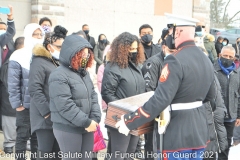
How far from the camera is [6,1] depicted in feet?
42.1

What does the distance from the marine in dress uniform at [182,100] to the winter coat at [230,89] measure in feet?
7.53

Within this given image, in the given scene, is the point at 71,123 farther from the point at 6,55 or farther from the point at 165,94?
the point at 6,55

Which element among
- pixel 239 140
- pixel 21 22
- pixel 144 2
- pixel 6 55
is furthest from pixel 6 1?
pixel 239 140

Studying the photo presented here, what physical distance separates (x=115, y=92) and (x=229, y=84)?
5.96ft

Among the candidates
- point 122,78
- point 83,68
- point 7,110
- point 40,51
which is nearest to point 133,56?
point 122,78

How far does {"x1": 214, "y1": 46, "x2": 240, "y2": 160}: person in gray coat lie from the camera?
5.81 meters

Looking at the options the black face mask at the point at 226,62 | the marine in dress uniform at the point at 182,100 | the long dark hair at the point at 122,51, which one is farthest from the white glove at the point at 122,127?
the black face mask at the point at 226,62

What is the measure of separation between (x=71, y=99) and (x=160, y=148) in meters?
1.10

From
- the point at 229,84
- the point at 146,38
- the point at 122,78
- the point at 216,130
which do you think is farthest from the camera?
the point at 146,38

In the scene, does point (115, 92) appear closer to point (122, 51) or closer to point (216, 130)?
point (122, 51)

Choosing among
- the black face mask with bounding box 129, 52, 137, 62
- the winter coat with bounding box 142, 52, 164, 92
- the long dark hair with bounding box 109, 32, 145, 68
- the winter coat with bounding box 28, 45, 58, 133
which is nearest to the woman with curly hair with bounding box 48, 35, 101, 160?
the winter coat with bounding box 28, 45, 58, 133

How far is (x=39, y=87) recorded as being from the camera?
4664 mm

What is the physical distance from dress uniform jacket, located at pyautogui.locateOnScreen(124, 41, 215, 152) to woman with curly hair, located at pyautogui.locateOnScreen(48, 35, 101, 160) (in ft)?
2.43

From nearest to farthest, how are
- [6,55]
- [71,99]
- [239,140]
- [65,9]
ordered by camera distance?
[71,99], [6,55], [239,140], [65,9]
